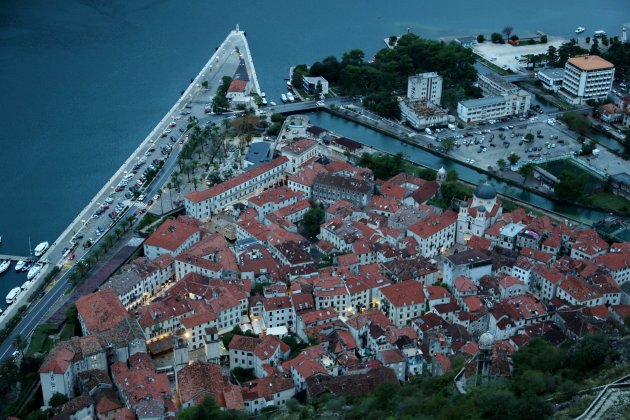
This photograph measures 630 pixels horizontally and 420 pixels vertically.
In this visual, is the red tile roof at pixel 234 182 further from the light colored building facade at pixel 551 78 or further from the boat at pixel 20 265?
the light colored building facade at pixel 551 78

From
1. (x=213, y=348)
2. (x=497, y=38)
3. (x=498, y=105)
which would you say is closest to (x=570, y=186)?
(x=498, y=105)

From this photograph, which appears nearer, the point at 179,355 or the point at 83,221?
the point at 179,355

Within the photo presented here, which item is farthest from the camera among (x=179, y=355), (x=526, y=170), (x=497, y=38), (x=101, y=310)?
(x=497, y=38)

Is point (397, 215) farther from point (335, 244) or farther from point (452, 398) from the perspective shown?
point (452, 398)

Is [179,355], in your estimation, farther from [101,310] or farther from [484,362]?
[484,362]

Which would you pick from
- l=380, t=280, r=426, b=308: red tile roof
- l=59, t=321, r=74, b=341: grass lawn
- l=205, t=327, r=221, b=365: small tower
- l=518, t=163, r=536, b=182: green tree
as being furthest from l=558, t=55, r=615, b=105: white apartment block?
l=59, t=321, r=74, b=341: grass lawn

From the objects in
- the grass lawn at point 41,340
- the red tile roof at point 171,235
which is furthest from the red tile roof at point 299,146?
the grass lawn at point 41,340
